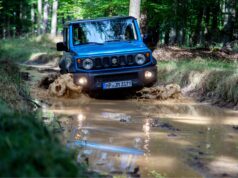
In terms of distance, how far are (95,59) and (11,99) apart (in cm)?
316

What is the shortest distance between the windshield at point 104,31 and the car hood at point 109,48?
210 mm

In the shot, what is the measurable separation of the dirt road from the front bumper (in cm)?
36

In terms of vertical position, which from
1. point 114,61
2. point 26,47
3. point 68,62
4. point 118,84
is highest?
point 114,61

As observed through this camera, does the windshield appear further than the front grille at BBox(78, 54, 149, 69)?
Yes

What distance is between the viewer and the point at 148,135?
20.7 feet

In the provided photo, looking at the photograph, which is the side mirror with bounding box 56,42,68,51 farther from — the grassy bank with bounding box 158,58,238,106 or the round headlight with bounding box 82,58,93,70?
the grassy bank with bounding box 158,58,238,106

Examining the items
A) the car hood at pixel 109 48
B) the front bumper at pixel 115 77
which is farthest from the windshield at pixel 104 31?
the front bumper at pixel 115 77

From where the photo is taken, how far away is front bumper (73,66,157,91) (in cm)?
921

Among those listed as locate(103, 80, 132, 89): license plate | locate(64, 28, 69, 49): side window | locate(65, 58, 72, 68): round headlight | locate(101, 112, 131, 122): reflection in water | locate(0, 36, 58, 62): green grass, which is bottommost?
locate(0, 36, 58, 62): green grass

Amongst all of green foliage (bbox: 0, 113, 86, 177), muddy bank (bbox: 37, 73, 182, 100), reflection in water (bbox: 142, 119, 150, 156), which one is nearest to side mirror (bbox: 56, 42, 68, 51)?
muddy bank (bbox: 37, 73, 182, 100)

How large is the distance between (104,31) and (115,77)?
1293 mm

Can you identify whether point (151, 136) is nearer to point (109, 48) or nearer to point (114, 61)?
point (114, 61)

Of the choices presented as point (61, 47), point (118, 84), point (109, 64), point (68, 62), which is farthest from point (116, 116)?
point (61, 47)

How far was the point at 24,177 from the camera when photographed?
2484 mm
